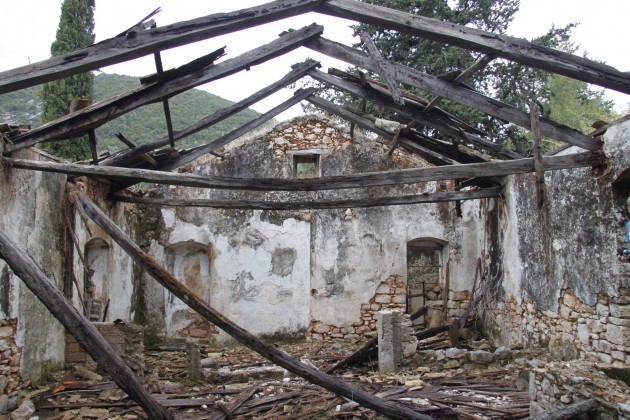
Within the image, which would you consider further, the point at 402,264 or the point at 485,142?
the point at 402,264

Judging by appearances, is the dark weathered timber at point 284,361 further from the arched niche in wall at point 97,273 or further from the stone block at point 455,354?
the arched niche in wall at point 97,273

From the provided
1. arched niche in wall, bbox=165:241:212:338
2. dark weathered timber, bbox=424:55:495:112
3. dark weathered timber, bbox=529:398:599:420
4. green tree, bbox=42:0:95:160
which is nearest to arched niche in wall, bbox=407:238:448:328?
arched niche in wall, bbox=165:241:212:338

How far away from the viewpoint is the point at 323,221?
40.1ft

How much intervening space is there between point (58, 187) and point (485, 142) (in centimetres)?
655

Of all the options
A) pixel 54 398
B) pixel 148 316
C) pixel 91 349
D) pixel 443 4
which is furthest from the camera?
pixel 443 4

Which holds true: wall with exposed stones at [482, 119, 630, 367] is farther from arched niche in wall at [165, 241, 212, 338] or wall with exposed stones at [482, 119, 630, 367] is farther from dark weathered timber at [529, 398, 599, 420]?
arched niche in wall at [165, 241, 212, 338]

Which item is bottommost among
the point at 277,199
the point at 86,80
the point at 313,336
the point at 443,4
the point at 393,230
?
the point at 313,336

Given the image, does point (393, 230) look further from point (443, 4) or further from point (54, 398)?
point (443, 4)

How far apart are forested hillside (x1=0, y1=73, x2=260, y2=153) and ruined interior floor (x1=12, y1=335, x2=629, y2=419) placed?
19.7 meters

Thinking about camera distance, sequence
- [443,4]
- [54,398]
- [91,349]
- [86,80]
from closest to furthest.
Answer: [91,349] < [54,398] < [86,80] < [443,4]

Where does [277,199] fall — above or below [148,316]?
above

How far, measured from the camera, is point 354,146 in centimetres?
1248

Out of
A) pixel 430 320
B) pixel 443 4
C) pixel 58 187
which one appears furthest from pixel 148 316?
pixel 443 4

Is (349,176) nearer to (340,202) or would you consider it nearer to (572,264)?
(340,202)
